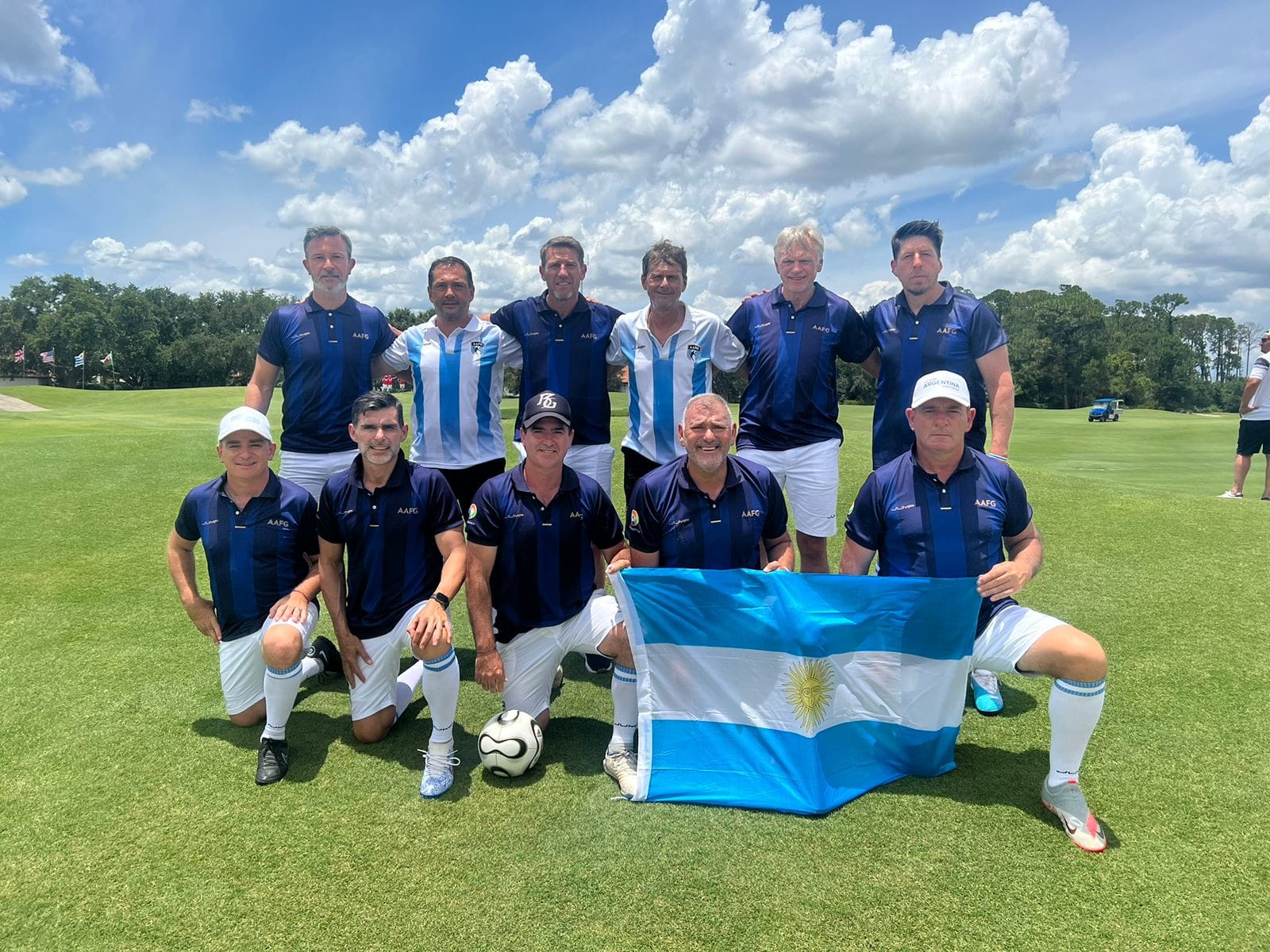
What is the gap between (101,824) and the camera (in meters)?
3.60

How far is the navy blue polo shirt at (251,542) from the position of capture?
4.66 meters

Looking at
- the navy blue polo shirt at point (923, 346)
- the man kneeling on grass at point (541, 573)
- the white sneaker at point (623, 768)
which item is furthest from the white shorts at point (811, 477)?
the white sneaker at point (623, 768)

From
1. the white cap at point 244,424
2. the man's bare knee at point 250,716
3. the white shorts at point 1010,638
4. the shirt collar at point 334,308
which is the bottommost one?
the man's bare knee at point 250,716

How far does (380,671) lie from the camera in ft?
15.0

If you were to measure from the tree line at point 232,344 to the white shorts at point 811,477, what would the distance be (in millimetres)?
60836

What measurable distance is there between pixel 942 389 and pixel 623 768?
8.93 feet

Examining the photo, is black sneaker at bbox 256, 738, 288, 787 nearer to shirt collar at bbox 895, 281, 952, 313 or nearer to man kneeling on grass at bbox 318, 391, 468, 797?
man kneeling on grass at bbox 318, 391, 468, 797

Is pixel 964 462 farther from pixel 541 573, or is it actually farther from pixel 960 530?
pixel 541 573

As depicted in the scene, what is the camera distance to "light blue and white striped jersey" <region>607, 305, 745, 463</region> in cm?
547

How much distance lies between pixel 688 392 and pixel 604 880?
342cm

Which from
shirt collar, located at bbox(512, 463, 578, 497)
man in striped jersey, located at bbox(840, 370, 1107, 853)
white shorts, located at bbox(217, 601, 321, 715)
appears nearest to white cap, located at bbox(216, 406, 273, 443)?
white shorts, located at bbox(217, 601, 321, 715)

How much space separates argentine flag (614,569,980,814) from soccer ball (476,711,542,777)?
2.07 feet

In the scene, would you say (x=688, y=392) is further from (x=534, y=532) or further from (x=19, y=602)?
(x=19, y=602)

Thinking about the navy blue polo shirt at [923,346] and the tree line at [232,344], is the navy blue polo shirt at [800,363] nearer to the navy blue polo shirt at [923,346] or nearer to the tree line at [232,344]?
the navy blue polo shirt at [923,346]
